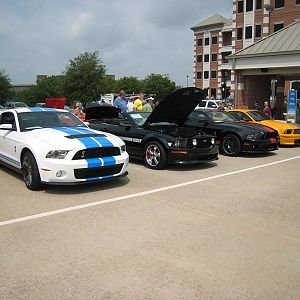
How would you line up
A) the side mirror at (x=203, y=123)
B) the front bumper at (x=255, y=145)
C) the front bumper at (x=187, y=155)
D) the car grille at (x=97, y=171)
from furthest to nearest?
the side mirror at (x=203, y=123), the front bumper at (x=255, y=145), the front bumper at (x=187, y=155), the car grille at (x=97, y=171)

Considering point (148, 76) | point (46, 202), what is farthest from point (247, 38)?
point (46, 202)

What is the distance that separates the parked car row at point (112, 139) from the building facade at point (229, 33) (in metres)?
38.7

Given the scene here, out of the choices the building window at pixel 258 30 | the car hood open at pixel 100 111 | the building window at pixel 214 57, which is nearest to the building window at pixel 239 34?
the building window at pixel 258 30

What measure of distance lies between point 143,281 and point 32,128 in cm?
486

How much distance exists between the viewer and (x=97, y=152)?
6887 mm

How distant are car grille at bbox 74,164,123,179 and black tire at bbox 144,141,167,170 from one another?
187 centimetres

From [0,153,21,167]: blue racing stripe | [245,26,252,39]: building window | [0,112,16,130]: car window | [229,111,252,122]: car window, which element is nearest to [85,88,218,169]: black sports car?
[0,112,16,130]: car window

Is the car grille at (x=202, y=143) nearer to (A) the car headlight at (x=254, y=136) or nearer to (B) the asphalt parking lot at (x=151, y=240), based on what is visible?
(B) the asphalt parking lot at (x=151, y=240)

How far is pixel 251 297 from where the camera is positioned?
3326 millimetres

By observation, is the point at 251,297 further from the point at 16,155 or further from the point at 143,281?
the point at 16,155

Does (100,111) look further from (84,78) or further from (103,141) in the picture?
(84,78)

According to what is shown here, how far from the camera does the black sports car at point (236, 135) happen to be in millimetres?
11188

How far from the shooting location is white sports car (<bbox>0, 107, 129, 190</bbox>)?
6.55m

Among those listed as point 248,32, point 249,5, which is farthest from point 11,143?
point 249,5
